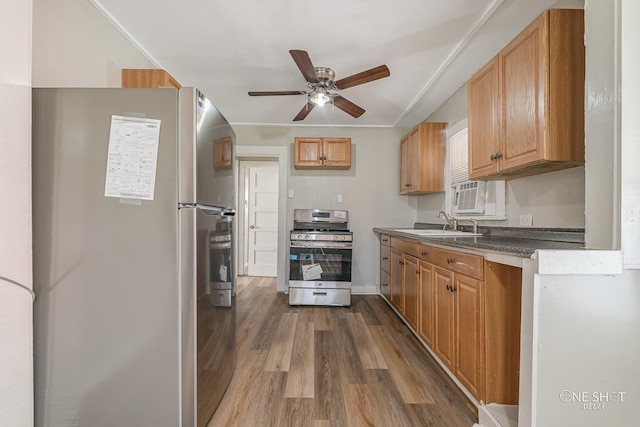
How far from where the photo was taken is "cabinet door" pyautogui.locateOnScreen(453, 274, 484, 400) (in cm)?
147

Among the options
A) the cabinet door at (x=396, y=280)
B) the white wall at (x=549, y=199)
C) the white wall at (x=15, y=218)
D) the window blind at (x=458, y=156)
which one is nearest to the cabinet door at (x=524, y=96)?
the white wall at (x=549, y=199)

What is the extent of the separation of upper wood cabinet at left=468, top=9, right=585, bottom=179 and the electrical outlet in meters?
0.36

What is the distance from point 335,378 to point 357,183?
267 centimetres

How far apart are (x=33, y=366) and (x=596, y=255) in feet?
7.16

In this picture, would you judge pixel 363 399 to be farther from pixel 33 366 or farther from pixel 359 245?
pixel 359 245

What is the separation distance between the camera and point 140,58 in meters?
2.23

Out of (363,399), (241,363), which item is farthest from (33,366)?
(363,399)

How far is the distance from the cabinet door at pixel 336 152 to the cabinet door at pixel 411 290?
1.62 metres

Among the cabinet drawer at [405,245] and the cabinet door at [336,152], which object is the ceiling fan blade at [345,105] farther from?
the cabinet drawer at [405,245]

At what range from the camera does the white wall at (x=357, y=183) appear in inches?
157

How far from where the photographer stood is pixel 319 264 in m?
3.33

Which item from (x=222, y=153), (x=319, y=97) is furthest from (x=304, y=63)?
(x=222, y=153)

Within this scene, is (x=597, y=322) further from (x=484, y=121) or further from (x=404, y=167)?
(x=404, y=167)

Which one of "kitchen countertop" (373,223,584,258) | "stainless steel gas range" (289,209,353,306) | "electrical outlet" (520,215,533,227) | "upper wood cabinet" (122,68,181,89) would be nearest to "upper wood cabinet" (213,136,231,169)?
"upper wood cabinet" (122,68,181,89)
